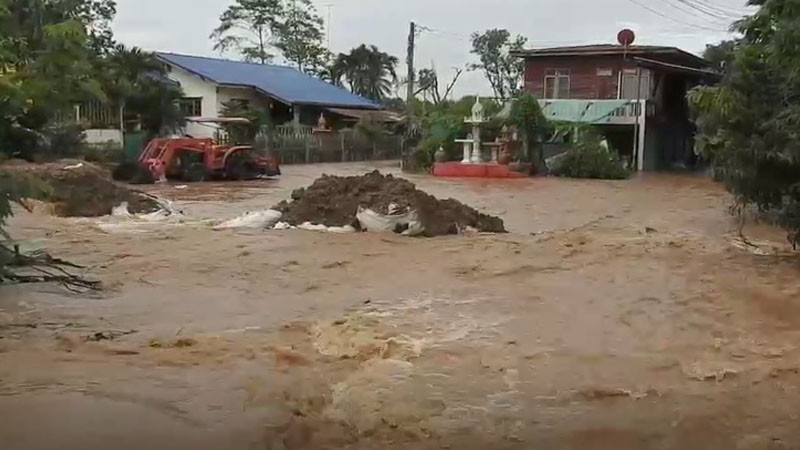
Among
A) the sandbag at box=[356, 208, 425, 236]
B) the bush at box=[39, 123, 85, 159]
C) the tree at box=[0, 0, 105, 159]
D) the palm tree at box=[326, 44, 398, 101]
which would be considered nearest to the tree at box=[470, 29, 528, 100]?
the palm tree at box=[326, 44, 398, 101]

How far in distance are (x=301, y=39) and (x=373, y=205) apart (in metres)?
17.9

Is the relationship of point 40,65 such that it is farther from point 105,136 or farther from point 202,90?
point 202,90

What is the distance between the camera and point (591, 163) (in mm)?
30578

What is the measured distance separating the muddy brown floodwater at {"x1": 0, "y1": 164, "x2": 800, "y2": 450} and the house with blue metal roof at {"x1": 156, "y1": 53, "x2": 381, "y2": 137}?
21.7m

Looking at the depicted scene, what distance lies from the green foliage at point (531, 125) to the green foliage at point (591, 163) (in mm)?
1278

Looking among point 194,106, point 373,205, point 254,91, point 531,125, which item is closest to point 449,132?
point 531,125

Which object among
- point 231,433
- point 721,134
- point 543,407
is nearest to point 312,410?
point 231,433

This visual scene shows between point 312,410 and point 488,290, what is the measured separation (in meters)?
4.64

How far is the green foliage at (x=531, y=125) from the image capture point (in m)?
31.8

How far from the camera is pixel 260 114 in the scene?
35562 millimetres

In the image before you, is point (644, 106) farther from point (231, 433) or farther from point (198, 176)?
point (231, 433)

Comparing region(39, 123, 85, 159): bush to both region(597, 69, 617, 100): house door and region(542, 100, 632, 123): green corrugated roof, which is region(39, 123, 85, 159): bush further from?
region(597, 69, 617, 100): house door

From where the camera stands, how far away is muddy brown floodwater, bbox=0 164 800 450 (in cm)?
549

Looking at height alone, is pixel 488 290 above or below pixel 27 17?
below
